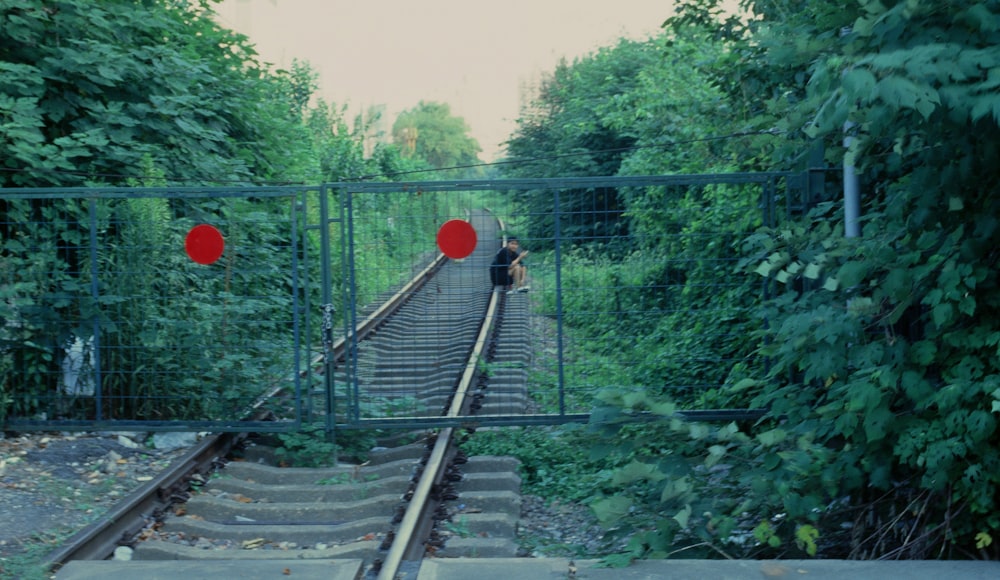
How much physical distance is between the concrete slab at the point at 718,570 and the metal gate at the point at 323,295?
2437 millimetres

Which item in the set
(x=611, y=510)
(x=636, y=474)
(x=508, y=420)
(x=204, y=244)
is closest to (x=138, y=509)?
(x=204, y=244)

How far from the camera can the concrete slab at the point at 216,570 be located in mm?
4832

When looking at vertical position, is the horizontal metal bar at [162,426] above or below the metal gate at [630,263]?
below

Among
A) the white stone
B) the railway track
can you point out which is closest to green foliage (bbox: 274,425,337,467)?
the railway track

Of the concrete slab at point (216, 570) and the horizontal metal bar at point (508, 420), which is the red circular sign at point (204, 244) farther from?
the concrete slab at point (216, 570)

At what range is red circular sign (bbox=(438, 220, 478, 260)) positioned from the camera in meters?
7.37

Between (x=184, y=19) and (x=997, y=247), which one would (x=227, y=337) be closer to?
(x=997, y=247)

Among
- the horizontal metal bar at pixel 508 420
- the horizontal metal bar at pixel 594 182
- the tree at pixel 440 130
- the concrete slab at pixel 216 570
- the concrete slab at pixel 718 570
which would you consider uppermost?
the tree at pixel 440 130

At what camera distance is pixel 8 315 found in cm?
776

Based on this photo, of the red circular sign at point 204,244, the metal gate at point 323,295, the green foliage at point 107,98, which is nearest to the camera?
the metal gate at point 323,295

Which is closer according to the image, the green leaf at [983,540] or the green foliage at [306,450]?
the green leaf at [983,540]

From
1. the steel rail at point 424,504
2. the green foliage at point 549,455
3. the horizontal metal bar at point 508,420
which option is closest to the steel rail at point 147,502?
the horizontal metal bar at point 508,420

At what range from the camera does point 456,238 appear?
739 centimetres

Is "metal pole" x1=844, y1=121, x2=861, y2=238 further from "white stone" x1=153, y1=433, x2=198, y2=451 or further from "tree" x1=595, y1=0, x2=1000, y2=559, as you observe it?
"white stone" x1=153, y1=433, x2=198, y2=451
